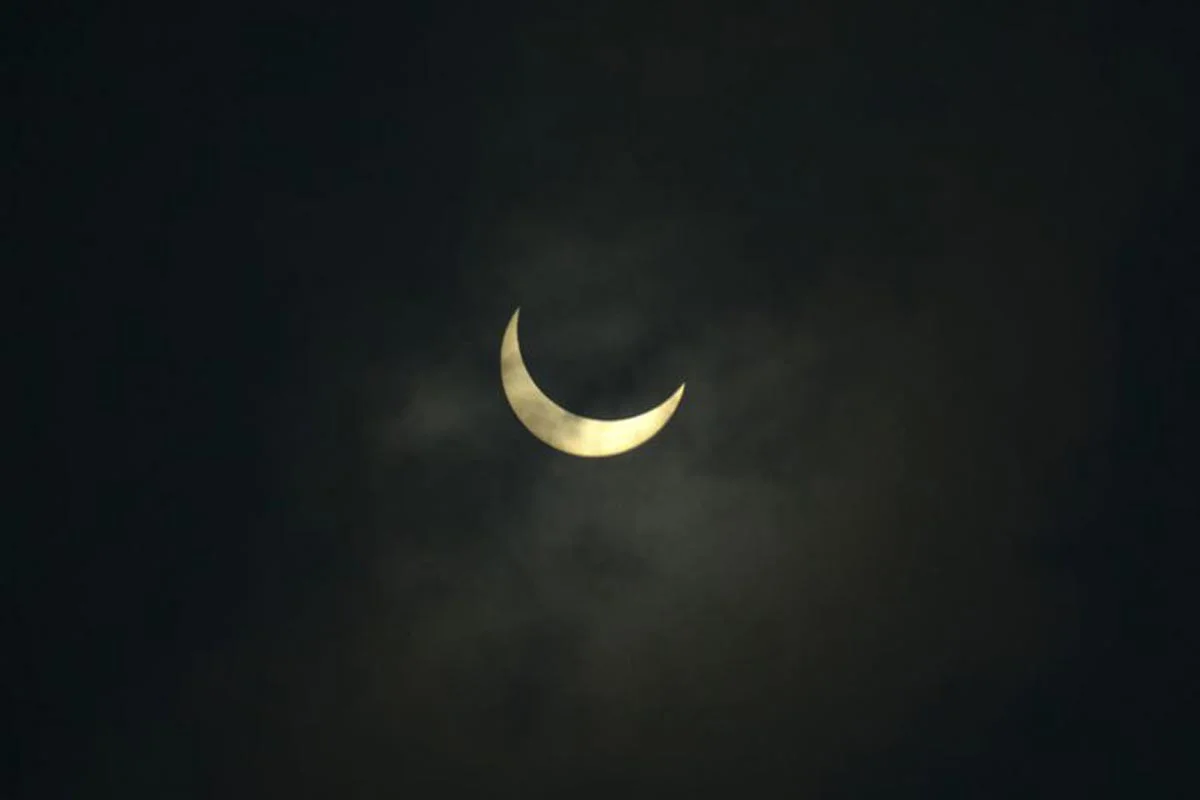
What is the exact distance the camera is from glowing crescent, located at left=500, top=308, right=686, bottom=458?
7391mm

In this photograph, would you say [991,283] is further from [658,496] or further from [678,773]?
[678,773]

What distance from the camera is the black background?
24.0ft

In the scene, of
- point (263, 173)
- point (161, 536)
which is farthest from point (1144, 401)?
point (161, 536)

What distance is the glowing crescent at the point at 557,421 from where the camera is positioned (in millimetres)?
7391

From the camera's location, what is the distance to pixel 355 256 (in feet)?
24.3

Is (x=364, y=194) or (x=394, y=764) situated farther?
(x=394, y=764)

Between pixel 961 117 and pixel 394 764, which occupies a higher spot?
pixel 961 117

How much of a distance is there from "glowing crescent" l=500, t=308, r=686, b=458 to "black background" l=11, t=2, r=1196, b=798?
0.13 meters

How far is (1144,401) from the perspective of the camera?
8.05m

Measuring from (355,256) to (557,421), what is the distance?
1.72 meters

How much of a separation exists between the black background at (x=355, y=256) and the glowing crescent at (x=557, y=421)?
13 centimetres

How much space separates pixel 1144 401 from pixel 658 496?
3577 millimetres

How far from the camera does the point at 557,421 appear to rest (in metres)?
7.42

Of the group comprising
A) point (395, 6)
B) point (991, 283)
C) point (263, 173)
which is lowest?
point (991, 283)
